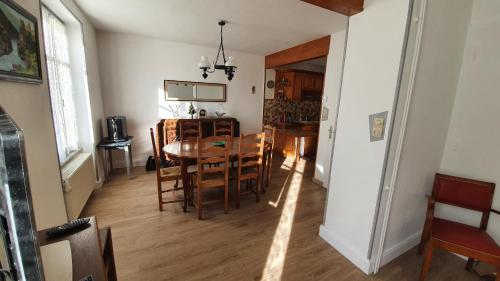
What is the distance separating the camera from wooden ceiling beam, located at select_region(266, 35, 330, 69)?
3.60 meters

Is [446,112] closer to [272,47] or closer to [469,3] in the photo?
[469,3]

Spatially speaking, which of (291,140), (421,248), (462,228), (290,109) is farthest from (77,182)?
(290,109)

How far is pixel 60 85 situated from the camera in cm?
255

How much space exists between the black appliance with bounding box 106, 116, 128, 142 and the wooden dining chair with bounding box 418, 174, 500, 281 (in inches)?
162

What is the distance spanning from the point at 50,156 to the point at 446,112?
3.50 meters

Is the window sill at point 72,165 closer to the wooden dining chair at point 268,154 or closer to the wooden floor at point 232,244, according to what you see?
the wooden floor at point 232,244

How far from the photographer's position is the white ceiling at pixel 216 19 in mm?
2531

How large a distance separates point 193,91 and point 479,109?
423 centimetres

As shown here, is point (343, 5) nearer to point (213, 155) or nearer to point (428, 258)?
point (213, 155)

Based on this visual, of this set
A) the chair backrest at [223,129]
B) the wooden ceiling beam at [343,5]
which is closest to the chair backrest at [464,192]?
the wooden ceiling beam at [343,5]

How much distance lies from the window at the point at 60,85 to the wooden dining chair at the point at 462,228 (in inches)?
141

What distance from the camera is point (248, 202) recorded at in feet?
9.86

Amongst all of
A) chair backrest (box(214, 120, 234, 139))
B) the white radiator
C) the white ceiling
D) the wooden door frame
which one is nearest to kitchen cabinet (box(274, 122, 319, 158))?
the wooden door frame

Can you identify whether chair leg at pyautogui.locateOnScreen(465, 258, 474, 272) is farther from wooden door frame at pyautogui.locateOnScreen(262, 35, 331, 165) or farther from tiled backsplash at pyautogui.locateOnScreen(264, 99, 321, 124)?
tiled backsplash at pyautogui.locateOnScreen(264, 99, 321, 124)
